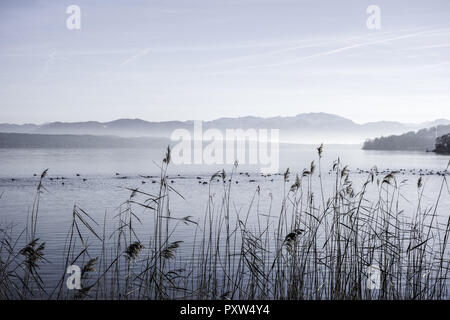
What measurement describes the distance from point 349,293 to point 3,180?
1015 inches

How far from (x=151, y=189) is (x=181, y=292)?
16989 millimetres

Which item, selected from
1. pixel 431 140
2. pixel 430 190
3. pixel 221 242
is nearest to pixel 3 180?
pixel 221 242

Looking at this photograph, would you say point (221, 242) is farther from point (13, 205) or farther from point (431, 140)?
point (431, 140)

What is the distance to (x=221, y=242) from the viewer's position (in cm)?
1121

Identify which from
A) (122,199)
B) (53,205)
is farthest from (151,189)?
(53,205)

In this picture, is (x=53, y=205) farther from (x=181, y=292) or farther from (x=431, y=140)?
(x=431, y=140)

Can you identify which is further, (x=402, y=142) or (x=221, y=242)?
(x=402, y=142)

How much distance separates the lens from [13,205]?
1795 centimetres
